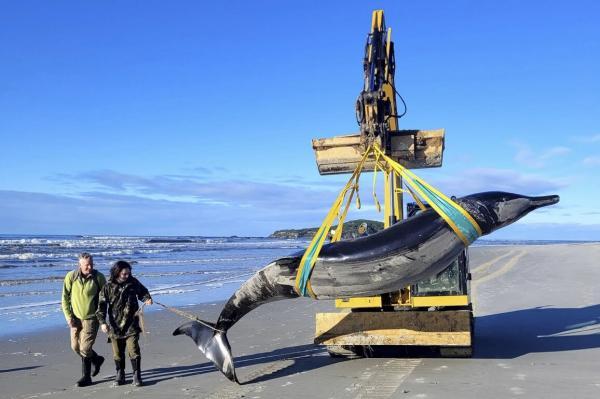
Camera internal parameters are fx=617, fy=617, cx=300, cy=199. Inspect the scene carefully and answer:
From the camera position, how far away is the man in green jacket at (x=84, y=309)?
8119mm

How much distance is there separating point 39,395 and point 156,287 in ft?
46.2

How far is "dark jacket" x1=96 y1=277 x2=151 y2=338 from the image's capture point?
7.94 meters

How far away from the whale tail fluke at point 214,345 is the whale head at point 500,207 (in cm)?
347

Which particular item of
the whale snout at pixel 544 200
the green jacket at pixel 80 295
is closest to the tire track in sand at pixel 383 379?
the whale snout at pixel 544 200

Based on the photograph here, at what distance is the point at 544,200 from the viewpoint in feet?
21.3

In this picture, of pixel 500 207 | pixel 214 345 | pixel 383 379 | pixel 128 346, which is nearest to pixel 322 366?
pixel 383 379

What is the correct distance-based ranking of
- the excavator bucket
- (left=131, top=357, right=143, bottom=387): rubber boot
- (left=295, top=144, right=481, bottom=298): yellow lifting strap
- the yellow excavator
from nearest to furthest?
(left=295, top=144, right=481, bottom=298): yellow lifting strap
(left=131, top=357, right=143, bottom=387): rubber boot
the yellow excavator
the excavator bucket

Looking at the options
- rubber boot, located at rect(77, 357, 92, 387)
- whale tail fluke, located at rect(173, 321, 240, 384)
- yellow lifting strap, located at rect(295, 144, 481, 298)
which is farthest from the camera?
rubber boot, located at rect(77, 357, 92, 387)

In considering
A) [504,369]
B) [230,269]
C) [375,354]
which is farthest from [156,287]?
[504,369]

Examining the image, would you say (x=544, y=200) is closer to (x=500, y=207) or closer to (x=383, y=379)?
(x=500, y=207)

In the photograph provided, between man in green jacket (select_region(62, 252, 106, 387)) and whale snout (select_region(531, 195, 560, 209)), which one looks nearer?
whale snout (select_region(531, 195, 560, 209))

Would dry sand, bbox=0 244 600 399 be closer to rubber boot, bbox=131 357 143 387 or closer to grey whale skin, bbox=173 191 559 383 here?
rubber boot, bbox=131 357 143 387

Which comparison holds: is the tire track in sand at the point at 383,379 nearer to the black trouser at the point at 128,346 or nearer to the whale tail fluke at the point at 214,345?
the whale tail fluke at the point at 214,345

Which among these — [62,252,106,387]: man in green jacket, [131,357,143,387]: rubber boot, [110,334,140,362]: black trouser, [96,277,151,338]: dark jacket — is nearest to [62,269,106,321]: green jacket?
[62,252,106,387]: man in green jacket
